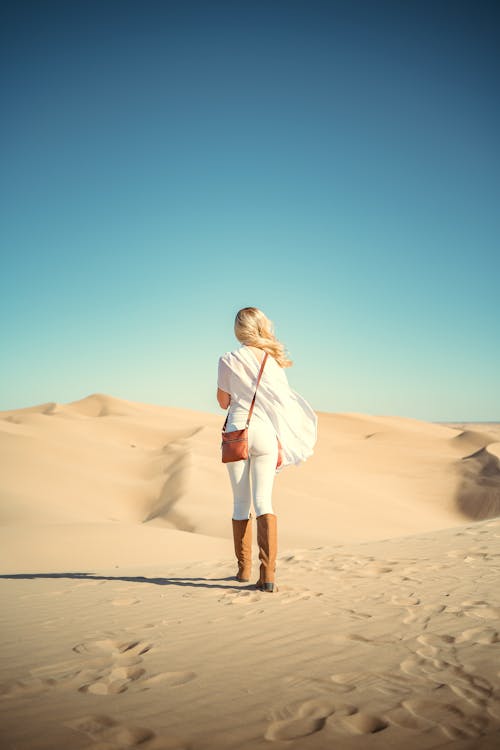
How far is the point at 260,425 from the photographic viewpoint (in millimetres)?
4320

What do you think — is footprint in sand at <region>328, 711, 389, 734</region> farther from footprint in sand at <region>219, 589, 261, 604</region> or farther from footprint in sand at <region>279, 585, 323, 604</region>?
footprint in sand at <region>219, 589, 261, 604</region>

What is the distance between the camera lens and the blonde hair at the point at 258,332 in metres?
4.47

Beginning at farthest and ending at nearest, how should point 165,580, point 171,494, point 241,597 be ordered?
point 171,494
point 165,580
point 241,597

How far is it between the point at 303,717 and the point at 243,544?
2.55 metres

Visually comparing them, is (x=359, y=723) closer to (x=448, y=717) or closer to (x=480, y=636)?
(x=448, y=717)

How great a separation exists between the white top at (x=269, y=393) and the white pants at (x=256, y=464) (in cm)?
10

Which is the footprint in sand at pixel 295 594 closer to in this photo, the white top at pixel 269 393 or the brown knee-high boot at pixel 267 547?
the brown knee-high boot at pixel 267 547

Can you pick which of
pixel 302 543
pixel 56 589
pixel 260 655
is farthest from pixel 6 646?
pixel 302 543

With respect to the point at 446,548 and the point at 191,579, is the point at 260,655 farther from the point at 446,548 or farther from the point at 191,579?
the point at 446,548

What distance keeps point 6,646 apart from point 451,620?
2.72m

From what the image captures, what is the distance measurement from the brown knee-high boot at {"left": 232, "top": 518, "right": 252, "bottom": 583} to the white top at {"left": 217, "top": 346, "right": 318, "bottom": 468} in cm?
66

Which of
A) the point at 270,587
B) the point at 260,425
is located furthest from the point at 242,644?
the point at 260,425

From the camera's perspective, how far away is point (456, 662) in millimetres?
2443

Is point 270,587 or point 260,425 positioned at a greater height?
point 260,425
